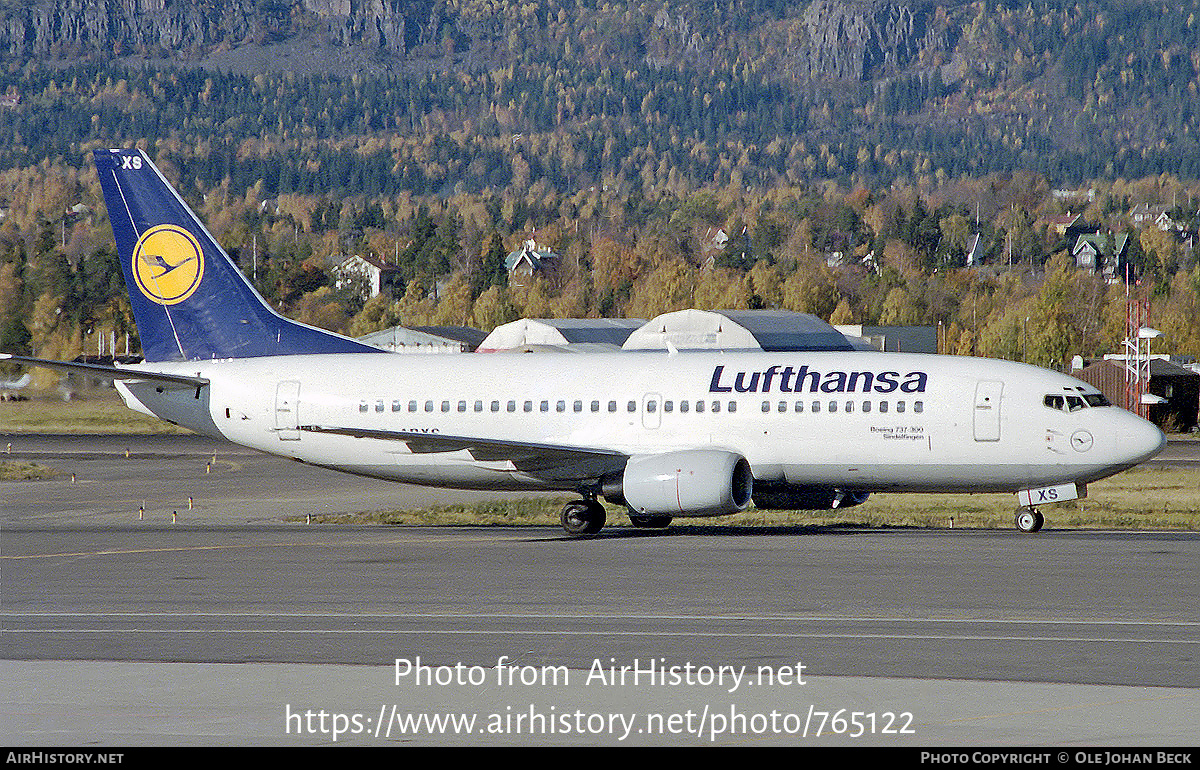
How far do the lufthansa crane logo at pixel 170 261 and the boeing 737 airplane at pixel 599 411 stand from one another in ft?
0.15

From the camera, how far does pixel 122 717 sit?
49.4 ft

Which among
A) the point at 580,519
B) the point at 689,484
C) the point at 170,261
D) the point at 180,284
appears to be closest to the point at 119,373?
the point at 180,284

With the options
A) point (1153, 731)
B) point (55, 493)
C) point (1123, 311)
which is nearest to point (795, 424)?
point (1153, 731)

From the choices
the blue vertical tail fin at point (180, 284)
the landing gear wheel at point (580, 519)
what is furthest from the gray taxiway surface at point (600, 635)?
the blue vertical tail fin at point (180, 284)

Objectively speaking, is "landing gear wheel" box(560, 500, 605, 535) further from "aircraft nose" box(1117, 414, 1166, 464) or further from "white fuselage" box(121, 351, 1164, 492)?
"aircraft nose" box(1117, 414, 1166, 464)

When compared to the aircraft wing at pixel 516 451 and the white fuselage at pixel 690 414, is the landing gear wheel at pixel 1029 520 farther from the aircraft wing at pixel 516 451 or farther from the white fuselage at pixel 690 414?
the aircraft wing at pixel 516 451

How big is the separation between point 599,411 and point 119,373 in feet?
37.5

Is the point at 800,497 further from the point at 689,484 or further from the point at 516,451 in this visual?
the point at 516,451

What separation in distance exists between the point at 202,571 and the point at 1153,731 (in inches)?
725

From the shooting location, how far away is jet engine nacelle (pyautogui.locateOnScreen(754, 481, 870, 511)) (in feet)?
115

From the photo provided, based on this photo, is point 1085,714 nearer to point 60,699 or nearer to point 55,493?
point 60,699

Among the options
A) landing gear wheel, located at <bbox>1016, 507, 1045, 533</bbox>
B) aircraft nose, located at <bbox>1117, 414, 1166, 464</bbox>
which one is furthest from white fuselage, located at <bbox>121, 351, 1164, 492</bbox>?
landing gear wheel, located at <bbox>1016, 507, 1045, 533</bbox>

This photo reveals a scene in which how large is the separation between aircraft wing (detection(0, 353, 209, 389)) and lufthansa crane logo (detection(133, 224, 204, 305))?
2160mm

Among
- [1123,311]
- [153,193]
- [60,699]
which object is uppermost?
[153,193]
